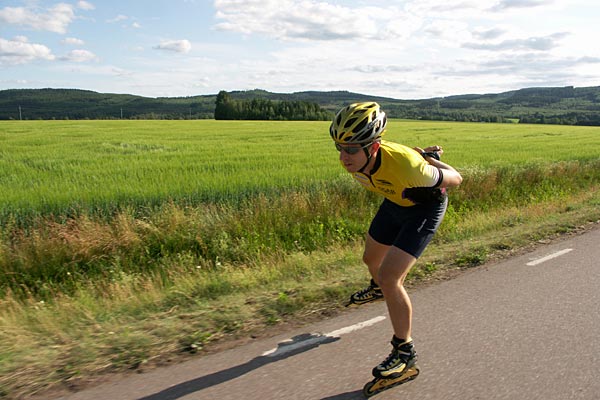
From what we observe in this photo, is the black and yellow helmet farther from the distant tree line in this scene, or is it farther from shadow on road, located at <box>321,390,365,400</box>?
the distant tree line

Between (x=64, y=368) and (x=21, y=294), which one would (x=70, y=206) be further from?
(x=64, y=368)

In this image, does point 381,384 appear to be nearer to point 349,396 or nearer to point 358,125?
point 349,396

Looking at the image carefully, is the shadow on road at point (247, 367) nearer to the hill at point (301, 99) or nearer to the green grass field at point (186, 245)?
the green grass field at point (186, 245)

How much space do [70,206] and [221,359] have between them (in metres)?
5.52

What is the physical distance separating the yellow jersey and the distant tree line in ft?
181

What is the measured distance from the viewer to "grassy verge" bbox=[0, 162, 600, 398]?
3.69 metres

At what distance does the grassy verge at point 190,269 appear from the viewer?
3686 millimetres

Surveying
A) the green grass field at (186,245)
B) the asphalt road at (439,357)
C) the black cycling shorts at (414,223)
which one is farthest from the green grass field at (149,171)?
the black cycling shorts at (414,223)

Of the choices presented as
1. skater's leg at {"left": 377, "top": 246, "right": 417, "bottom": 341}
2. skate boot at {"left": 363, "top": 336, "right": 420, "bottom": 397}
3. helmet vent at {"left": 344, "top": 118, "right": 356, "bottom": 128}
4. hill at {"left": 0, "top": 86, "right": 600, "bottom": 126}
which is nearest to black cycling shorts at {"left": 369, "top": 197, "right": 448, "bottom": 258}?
skater's leg at {"left": 377, "top": 246, "right": 417, "bottom": 341}

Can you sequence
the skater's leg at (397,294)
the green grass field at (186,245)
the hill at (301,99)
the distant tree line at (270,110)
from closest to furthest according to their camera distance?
1. the skater's leg at (397,294)
2. the green grass field at (186,245)
3. the distant tree line at (270,110)
4. the hill at (301,99)

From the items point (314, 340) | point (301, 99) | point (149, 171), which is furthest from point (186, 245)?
point (301, 99)

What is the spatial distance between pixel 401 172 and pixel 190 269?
3.94 metres

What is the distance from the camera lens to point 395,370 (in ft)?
10.7

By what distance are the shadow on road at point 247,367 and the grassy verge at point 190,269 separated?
388 mm
